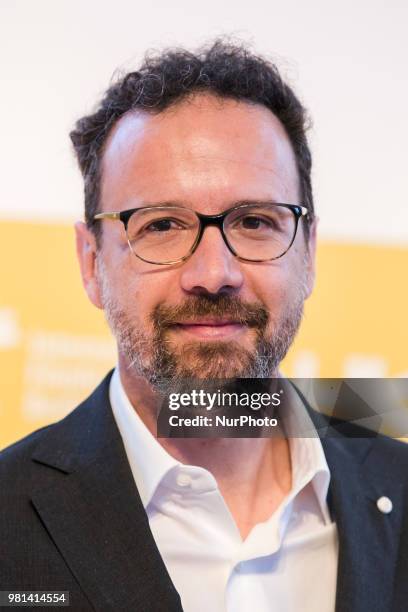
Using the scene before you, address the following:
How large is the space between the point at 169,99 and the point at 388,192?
796mm

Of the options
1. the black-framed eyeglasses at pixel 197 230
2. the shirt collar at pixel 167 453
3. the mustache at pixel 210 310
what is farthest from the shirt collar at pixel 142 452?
the black-framed eyeglasses at pixel 197 230

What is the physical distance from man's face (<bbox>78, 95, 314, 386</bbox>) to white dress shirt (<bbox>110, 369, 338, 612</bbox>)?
0.61 ft

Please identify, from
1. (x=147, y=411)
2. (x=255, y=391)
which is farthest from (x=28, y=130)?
(x=255, y=391)

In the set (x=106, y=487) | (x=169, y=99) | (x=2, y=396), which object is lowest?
(x=106, y=487)

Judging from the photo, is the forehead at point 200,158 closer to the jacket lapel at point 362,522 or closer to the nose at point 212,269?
the nose at point 212,269

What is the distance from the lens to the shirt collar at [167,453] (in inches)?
49.6

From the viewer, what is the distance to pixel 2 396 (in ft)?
5.73

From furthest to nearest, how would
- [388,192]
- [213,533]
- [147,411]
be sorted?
[388,192] < [147,411] < [213,533]

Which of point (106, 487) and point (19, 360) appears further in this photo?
point (19, 360)

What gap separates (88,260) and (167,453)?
0.50 m

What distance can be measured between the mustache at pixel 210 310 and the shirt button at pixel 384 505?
1.54ft

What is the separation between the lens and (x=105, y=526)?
1.16 metres

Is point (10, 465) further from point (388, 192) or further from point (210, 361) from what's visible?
point (388, 192)

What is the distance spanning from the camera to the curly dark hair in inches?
55.2
